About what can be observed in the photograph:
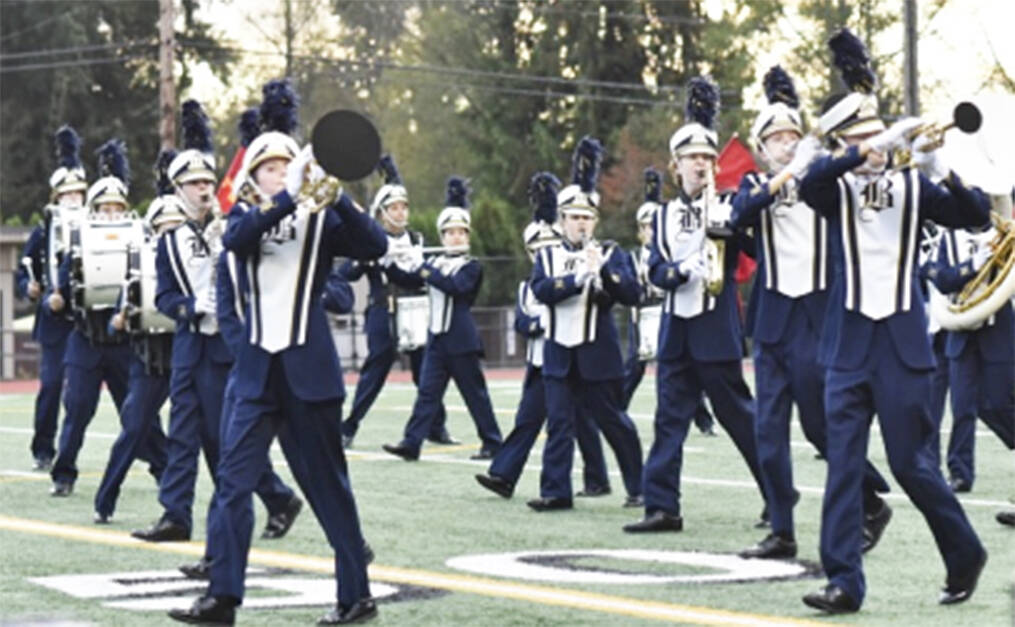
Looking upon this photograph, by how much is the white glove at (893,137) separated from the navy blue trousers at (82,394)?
7285 millimetres

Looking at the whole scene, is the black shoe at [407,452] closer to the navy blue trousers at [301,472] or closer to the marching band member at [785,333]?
the marching band member at [785,333]

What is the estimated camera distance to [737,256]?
39.1ft

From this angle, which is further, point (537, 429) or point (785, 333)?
point (537, 429)

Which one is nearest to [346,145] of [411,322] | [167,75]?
[411,322]

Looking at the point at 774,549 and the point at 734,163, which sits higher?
A: the point at 734,163

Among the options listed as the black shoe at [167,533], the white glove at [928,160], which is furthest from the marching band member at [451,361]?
the white glove at [928,160]

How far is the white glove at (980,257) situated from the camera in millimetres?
13121

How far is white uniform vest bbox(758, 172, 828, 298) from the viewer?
1070 cm

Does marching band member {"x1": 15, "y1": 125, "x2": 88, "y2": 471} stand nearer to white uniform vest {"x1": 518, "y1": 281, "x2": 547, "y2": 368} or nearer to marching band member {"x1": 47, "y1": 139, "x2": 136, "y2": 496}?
marching band member {"x1": 47, "y1": 139, "x2": 136, "y2": 496}

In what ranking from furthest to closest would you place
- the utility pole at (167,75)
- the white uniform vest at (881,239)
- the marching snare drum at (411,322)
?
the utility pole at (167,75) → the marching snare drum at (411,322) → the white uniform vest at (881,239)

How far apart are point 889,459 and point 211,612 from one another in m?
2.57

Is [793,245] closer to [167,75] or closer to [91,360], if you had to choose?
[91,360]

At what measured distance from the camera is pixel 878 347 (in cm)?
881

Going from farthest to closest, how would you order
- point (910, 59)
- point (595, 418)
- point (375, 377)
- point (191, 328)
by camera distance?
point (910, 59) → point (375, 377) → point (595, 418) → point (191, 328)
